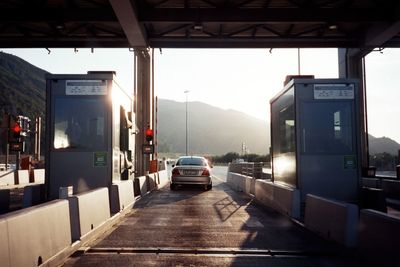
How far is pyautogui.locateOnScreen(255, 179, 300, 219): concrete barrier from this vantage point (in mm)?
11727

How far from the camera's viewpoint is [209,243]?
27.9 feet

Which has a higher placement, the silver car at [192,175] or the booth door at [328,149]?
the booth door at [328,149]

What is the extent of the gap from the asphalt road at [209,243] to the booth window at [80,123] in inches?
93.4

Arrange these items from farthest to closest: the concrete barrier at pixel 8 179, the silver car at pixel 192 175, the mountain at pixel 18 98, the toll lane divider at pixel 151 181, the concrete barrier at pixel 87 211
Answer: the mountain at pixel 18 98, the concrete barrier at pixel 8 179, the silver car at pixel 192 175, the toll lane divider at pixel 151 181, the concrete barrier at pixel 87 211

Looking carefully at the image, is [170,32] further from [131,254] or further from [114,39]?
[131,254]

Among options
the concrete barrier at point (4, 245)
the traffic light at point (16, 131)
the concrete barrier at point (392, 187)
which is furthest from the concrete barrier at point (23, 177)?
the concrete barrier at point (4, 245)

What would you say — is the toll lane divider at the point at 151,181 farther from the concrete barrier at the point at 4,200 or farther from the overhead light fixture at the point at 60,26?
the concrete barrier at the point at 4,200

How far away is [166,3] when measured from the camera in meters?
18.0

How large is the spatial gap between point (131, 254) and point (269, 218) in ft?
18.5

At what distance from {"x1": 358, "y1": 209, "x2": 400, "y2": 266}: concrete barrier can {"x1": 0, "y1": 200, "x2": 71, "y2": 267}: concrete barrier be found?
4.39 metres

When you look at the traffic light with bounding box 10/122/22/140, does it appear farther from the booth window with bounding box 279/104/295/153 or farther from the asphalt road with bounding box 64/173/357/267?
the booth window with bounding box 279/104/295/153

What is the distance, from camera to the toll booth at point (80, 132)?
13.1m

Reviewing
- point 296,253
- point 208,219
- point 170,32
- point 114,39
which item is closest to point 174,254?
point 296,253

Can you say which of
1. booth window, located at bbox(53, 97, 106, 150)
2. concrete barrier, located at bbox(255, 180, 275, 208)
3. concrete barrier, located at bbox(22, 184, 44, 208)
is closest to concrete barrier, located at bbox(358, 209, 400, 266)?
concrete barrier, located at bbox(255, 180, 275, 208)
